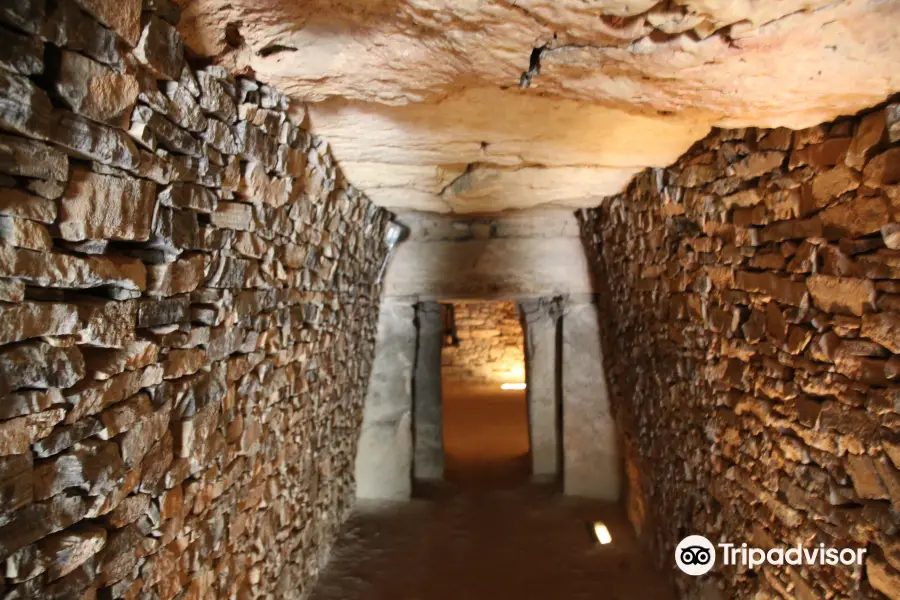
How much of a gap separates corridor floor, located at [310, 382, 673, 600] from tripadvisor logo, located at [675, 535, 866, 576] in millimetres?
616

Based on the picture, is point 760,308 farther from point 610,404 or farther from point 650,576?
point 610,404

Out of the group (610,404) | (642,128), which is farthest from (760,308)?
(610,404)

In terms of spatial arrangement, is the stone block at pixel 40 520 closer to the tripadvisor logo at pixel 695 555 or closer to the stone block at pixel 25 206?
the stone block at pixel 25 206

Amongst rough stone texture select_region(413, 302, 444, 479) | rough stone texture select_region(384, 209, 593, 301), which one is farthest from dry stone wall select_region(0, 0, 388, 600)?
rough stone texture select_region(413, 302, 444, 479)

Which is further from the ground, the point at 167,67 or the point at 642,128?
the point at 642,128

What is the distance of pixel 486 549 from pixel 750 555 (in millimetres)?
2457

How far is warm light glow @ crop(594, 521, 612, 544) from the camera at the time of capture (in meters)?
4.76

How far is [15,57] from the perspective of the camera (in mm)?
1212

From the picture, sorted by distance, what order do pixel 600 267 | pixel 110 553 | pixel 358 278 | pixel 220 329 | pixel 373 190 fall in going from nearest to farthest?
pixel 110 553, pixel 220 329, pixel 373 190, pixel 358 278, pixel 600 267

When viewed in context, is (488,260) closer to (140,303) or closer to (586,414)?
(586,414)

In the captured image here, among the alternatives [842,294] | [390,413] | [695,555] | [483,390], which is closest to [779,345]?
[842,294]

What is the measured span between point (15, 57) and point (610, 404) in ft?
17.0

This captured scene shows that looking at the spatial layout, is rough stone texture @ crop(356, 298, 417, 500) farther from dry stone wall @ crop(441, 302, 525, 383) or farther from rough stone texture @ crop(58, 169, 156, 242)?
dry stone wall @ crop(441, 302, 525, 383)

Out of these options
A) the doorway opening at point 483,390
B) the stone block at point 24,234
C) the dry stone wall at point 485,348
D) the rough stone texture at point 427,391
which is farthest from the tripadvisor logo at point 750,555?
the dry stone wall at point 485,348
